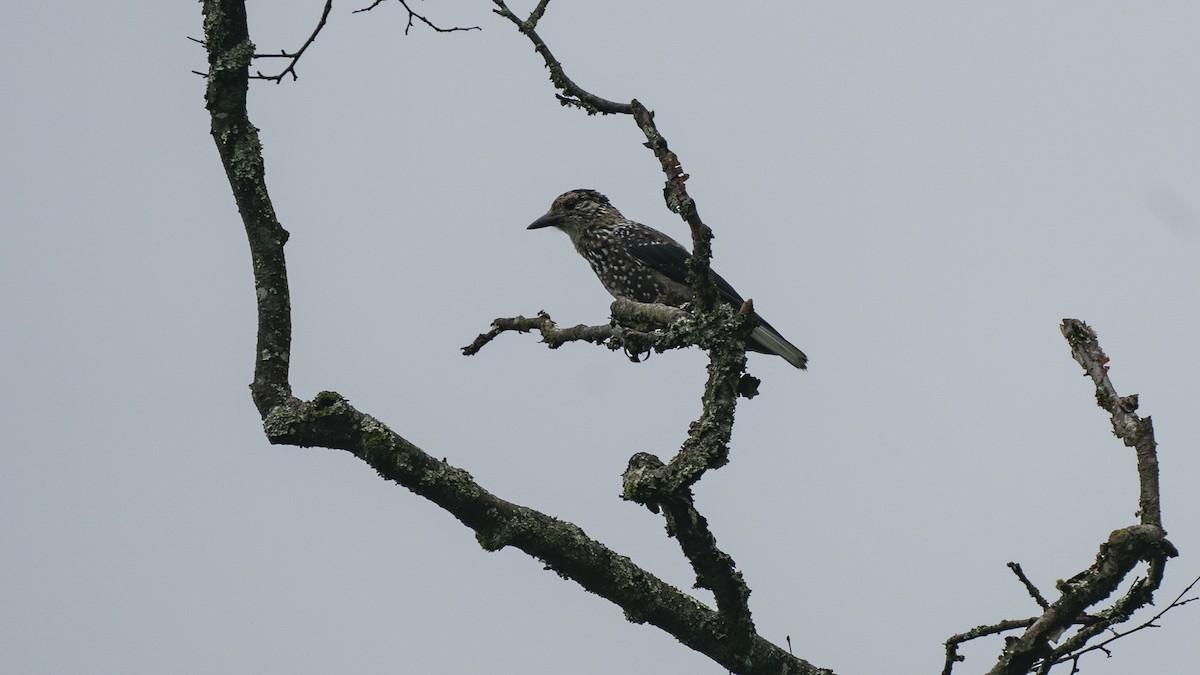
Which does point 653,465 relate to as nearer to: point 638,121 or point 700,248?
point 700,248

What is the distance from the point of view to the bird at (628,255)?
8492 mm

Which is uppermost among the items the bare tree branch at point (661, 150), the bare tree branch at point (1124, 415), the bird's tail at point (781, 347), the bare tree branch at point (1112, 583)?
the bird's tail at point (781, 347)

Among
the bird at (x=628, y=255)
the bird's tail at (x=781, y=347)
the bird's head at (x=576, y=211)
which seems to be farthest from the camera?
the bird's head at (x=576, y=211)

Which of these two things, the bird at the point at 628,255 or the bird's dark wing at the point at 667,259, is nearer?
the bird at the point at 628,255

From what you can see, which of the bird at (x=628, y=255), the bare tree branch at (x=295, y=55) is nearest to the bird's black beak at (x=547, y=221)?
the bird at (x=628, y=255)

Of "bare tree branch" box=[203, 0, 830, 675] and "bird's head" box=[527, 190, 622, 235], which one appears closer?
"bare tree branch" box=[203, 0, 830, 675]

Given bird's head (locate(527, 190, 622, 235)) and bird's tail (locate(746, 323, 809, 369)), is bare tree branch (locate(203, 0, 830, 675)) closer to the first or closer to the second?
bird's tail (locate(746, 323, 809, 369))

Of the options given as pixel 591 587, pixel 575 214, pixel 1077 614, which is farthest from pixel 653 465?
pixel 575 214

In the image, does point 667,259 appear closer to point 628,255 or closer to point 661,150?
point 628,255

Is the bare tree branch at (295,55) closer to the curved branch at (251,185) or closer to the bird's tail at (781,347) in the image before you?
the curved branch at (251,185)

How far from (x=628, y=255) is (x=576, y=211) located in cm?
84

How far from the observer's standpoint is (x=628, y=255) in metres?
9.02

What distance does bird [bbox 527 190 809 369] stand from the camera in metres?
8.49

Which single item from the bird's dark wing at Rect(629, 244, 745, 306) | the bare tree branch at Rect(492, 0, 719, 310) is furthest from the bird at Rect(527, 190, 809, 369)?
the bare tree branch at Rect(492, 0, 719, 310)
